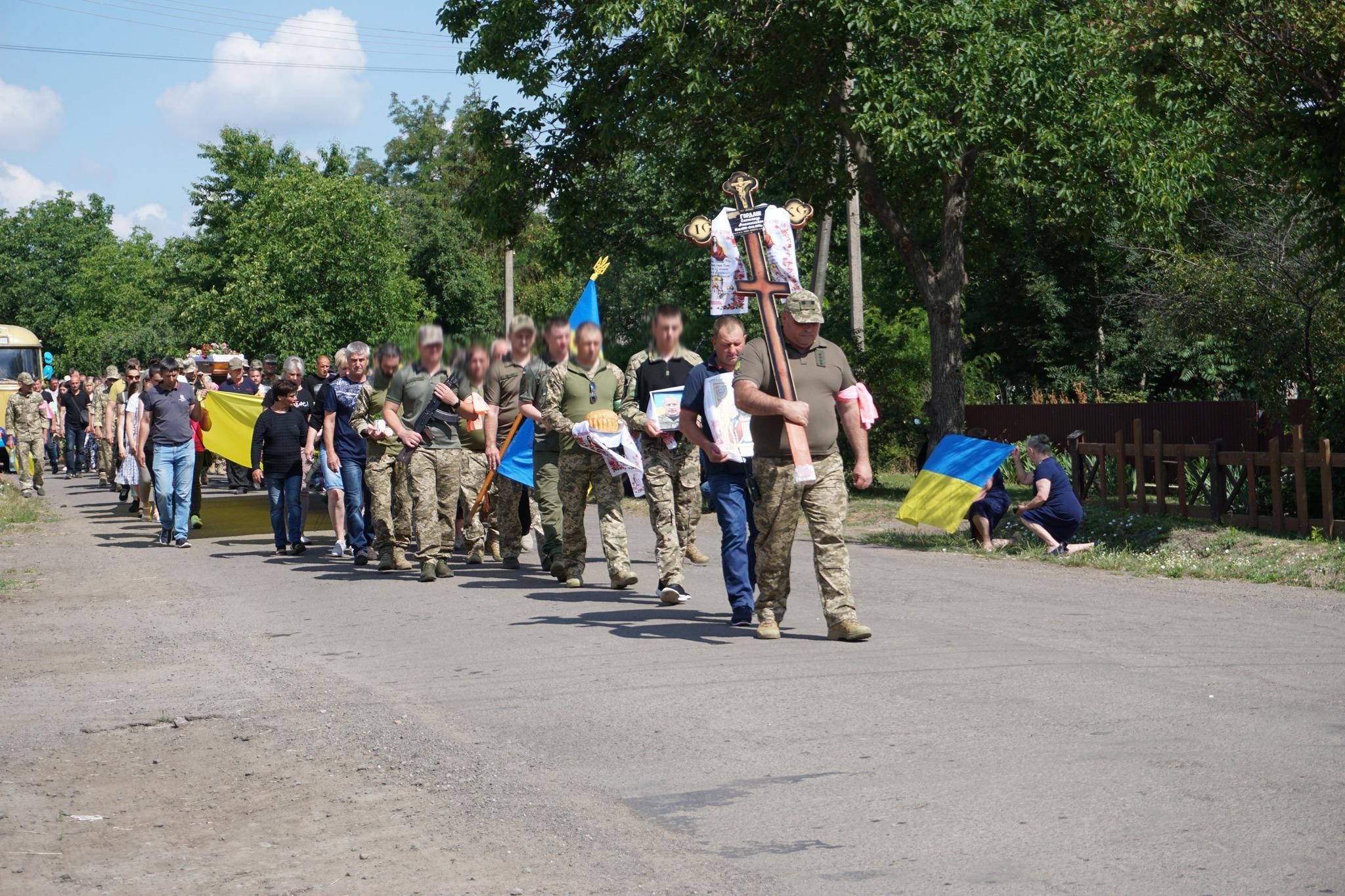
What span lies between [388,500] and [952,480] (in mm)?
5820

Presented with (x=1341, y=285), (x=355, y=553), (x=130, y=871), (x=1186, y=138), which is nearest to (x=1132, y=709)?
(x=130, y=871)

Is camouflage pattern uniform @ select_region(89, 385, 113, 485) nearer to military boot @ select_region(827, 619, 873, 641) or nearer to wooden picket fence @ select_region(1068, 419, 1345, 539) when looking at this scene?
wooden picket fence @ select_region(1068, 419, 1345, 539)

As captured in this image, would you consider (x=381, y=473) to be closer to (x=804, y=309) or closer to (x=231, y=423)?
(x=804, y=309)

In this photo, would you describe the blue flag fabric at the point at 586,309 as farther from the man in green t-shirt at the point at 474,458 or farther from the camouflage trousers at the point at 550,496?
the camouflage trousers at the point at 550,496

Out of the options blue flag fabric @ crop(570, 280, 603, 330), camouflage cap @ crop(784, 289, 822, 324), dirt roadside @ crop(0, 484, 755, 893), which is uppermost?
blue flag fabric @ crop(570, 280, 603, 330)

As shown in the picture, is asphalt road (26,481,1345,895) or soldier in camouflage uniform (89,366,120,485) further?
soldier in camouflage uniform (89,366,120,485)

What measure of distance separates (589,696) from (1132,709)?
8.58 feet

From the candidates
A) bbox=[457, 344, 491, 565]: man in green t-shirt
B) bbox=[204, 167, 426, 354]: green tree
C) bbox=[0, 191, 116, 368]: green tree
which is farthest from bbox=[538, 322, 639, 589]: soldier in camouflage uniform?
bbox=[0, 191, 116, 368]: green tree

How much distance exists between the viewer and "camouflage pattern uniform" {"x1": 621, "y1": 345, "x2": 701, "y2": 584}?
10.7 metres

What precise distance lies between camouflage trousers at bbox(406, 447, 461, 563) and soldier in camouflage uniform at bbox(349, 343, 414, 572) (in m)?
0.63

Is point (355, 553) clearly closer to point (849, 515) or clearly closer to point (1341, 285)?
point (849, 515)

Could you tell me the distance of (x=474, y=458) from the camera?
13461 mm

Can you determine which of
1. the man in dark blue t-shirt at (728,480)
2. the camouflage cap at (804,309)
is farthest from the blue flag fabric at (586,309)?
the camouflage cap at (804,309)

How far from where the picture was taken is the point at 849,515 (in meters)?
19.7
